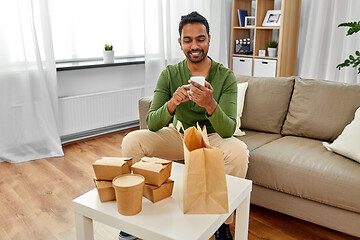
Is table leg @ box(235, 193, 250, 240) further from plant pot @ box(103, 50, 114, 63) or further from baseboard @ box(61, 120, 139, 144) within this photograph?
plant pot @ box(103, 50, 114, 63)

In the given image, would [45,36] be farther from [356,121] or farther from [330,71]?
[330,71]

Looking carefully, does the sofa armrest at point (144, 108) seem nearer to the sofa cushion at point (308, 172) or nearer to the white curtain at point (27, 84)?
the sofa cushion at point (308, 172)

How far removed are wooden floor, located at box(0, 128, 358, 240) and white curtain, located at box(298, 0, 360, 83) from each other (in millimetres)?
2333

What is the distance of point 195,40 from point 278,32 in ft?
8.73

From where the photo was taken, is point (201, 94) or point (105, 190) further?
point (201, 94)

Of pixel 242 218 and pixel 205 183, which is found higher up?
pixel 205 183

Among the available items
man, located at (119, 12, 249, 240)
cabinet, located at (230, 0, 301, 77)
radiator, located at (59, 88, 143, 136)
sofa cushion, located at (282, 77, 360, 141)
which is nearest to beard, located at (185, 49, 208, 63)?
man, located at (119, 12, 249, 240)

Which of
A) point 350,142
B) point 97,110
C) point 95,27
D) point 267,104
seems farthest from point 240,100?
point 95,27

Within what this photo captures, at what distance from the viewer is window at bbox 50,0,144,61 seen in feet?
10.2

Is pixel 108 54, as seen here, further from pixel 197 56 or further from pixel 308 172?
pixel 308 172

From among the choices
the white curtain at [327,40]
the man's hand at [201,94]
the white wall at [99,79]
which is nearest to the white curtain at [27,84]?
the white wall at [99,79]

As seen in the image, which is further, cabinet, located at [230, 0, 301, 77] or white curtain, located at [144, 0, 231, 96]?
cabinet, located at [230, 0, 301, 77]

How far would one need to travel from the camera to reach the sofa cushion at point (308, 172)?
61.7 inches

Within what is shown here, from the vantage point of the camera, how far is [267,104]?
2.19 metres
